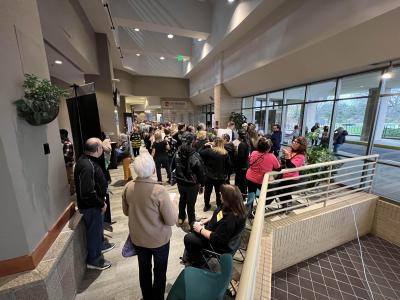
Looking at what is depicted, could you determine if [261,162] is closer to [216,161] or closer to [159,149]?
[216,161]

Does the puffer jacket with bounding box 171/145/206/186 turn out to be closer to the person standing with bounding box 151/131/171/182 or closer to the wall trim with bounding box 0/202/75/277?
the wall trim with bounding box 0/202/75/277

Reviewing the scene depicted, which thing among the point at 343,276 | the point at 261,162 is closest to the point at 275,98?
the point at 261,162

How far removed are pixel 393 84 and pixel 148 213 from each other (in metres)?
5.34

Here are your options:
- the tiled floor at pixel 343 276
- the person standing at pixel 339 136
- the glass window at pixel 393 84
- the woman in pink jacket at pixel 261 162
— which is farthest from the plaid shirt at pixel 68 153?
the person standing at pixel 339 136

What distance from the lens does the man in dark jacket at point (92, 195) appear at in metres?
1.90

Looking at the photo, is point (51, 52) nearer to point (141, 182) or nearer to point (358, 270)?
point (141, 182)

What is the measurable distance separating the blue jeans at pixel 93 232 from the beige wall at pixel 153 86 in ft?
35.4

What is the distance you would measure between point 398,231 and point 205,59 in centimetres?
924

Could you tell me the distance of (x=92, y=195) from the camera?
6.35 feet

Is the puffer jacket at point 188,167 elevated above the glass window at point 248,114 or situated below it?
below

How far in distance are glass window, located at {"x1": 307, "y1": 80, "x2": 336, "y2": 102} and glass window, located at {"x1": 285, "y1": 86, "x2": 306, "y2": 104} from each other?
21cm

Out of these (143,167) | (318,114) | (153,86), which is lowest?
(143,167)

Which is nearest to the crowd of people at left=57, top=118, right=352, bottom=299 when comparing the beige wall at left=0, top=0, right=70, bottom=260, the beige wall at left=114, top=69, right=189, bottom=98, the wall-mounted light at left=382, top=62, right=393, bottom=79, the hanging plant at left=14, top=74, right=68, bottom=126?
the beige wall at left=0, top=0, right=70, bottom=260

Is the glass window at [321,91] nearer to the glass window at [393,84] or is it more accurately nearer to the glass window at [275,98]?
the glass window at [393,84]
